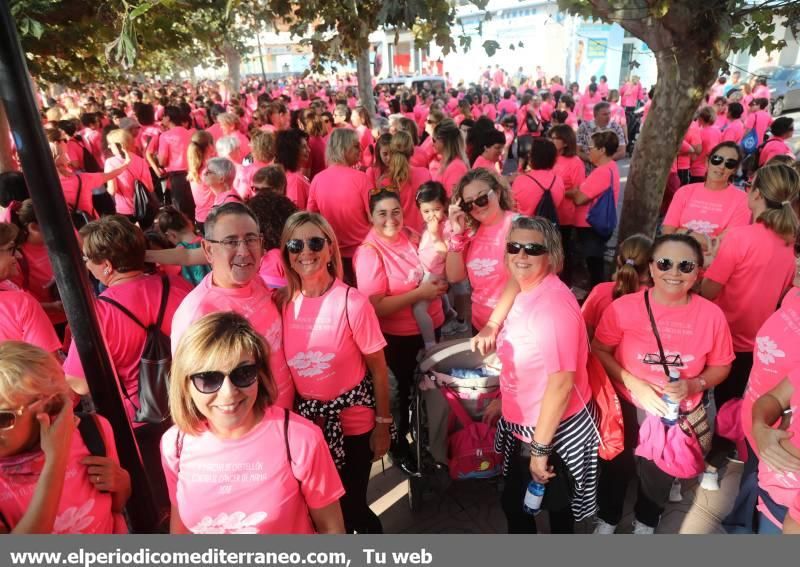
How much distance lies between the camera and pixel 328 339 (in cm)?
230

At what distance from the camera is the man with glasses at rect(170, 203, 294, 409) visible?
7.46 ft

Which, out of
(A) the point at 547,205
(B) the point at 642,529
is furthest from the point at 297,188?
(B) the point at 642,529

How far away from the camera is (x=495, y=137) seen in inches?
215

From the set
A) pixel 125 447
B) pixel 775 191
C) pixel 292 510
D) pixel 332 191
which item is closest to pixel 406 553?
pixel 292 510

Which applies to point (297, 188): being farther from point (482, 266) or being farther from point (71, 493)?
point (71, 493)

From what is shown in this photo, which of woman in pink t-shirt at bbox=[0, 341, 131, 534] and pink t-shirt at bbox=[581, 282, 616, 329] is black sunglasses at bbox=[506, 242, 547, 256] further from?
woman in pink t-shirt at bbox=[0, 341, 131, 534]

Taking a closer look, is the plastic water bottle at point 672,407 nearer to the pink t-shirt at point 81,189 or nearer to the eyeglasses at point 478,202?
the eyeglasses at point 478,202

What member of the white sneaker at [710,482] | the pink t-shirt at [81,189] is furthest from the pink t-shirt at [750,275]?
the pink t-shirt at [81,189]

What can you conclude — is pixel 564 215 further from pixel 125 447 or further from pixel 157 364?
pixel 125 447

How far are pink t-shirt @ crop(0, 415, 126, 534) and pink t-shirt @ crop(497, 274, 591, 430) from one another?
1.57m

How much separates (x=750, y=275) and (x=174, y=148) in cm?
678

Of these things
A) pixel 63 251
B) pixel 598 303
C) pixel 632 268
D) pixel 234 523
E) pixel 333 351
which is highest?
pixel 63 251

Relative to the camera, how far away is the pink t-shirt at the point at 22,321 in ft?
7.86

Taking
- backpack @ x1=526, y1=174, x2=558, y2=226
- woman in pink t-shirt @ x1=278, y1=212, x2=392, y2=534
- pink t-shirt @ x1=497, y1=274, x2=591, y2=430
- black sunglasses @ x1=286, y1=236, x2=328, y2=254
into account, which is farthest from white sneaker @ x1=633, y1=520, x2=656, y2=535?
backpack @ x1=526, y1=174, x2=558, y2=226
